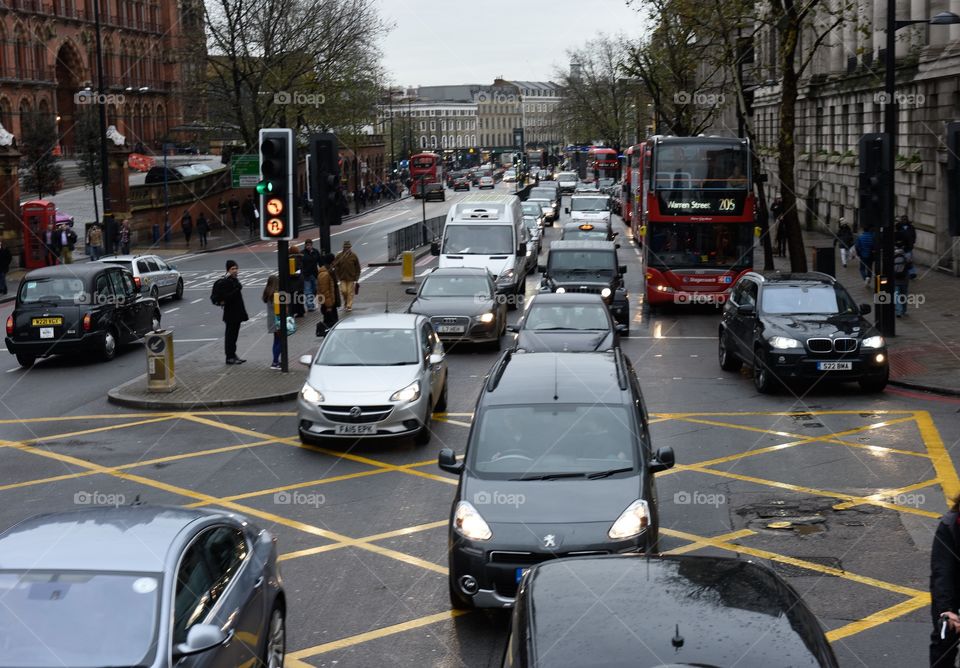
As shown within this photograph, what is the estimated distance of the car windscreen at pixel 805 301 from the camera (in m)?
19.5

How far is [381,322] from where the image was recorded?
17.5 metres

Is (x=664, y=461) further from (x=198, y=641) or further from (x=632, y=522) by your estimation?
(x=198, y=641)

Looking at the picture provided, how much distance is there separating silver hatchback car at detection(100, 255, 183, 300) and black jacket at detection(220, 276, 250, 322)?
1025cm

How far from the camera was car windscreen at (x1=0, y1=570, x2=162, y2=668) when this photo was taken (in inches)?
223

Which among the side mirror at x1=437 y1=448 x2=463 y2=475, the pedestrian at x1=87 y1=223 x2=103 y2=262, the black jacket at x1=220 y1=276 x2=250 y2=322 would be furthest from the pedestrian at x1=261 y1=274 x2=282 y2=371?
the pedestrian at x1=87 y1=223 x2=103 y2=262

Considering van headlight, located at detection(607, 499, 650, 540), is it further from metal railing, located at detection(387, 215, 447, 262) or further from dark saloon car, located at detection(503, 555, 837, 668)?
metal railing, located at detection(387, 215, 447, 262)

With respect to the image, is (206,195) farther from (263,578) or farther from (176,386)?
(263,578)

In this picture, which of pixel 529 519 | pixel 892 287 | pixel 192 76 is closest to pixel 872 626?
pixel 529 519

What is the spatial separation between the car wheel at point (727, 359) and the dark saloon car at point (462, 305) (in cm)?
461

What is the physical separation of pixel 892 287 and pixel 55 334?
612 inches

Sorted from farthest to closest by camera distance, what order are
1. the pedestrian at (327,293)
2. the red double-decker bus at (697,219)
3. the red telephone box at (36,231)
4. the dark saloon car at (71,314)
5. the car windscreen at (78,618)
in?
the red telephone box at (36,231), the red double-decker bus at (697,219), the pedestrian at (327,293), the dark saloon car at (71,314), the car windscreen at (78,618)

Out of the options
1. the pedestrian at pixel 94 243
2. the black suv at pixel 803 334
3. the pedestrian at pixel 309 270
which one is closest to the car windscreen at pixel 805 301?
the black suv at pixel 803 334

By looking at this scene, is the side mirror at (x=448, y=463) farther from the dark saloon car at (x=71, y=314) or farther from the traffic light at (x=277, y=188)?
the dark saloon car at (x=71, y=314)

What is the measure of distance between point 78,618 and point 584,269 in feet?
79.2
